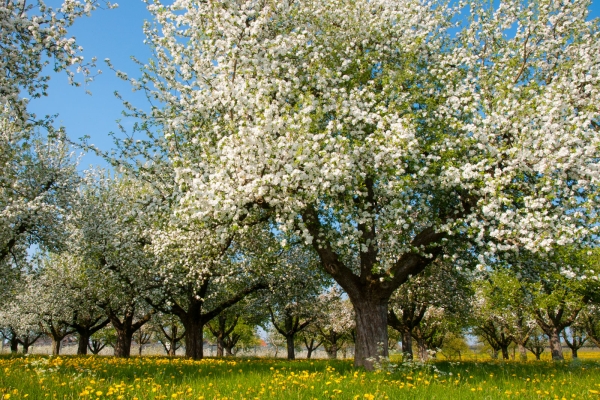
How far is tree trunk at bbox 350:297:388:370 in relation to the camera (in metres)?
14.4

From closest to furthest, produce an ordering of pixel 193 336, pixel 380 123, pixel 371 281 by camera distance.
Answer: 1. pixel 380 123
2. pixel 371 281
3. pixel 193 336

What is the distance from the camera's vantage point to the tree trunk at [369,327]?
14.4 meters

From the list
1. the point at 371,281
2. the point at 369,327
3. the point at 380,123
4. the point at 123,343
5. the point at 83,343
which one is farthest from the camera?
the point at 83,343

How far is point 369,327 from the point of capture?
1474 centimetres

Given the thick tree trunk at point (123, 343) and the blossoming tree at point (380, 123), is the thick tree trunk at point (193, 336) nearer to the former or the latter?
the thick tree trunk at point (123, 343)

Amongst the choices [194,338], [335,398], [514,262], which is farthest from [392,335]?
[335,398]

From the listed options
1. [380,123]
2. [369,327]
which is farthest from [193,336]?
[380,123]

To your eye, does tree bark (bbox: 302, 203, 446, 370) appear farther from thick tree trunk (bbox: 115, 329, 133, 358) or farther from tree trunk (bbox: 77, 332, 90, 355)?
tree trunk (bbox: 77, 332, 90, 355)

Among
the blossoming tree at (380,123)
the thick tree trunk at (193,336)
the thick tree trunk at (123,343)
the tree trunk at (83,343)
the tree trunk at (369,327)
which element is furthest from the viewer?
the tree trunk at (83,343)

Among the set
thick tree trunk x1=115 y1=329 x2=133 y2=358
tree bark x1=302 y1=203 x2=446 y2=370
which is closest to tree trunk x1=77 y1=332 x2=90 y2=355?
thick tree trunk x1=115 y1=329 x2=133 y2=358

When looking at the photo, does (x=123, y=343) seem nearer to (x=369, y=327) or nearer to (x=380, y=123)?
(x=369, y=327)

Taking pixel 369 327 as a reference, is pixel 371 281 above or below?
above

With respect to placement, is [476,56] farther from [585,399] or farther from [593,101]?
[585,399]

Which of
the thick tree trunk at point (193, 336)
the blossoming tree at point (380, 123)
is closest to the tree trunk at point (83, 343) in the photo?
the thick tree trunk at point (193, 336)
